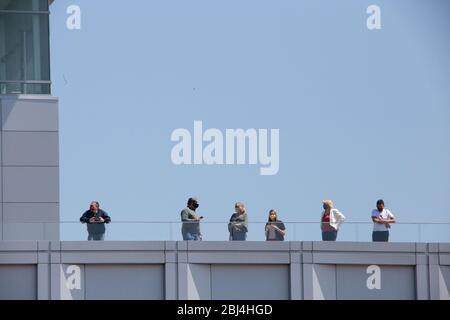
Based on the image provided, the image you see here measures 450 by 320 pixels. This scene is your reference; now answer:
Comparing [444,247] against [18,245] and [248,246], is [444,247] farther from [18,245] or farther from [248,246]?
[18,245]

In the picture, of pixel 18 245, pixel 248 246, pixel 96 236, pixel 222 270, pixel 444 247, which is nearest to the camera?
pixel 444 247

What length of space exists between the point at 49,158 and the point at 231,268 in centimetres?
611

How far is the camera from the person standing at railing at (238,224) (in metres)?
61.8

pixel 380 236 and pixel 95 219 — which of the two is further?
pixel 380 236

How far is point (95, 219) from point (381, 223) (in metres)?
7.01

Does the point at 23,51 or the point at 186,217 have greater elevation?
the point at 23,51

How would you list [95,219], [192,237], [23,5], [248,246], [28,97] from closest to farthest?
[95,219] < [192,237] < [248,246] < [28,97] < [23,5]

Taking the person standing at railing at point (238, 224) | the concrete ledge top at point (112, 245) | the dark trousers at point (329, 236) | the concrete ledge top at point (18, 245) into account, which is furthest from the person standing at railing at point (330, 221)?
the concrete ledge top at point (18, 245)

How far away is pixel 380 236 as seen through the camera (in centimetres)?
6281

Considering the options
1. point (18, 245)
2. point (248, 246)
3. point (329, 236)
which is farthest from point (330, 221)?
point (18, 245)

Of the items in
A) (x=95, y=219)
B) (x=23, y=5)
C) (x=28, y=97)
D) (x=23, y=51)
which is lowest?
(x=95, y=219)

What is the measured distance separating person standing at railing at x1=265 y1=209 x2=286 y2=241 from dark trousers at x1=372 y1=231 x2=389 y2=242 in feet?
7.31
